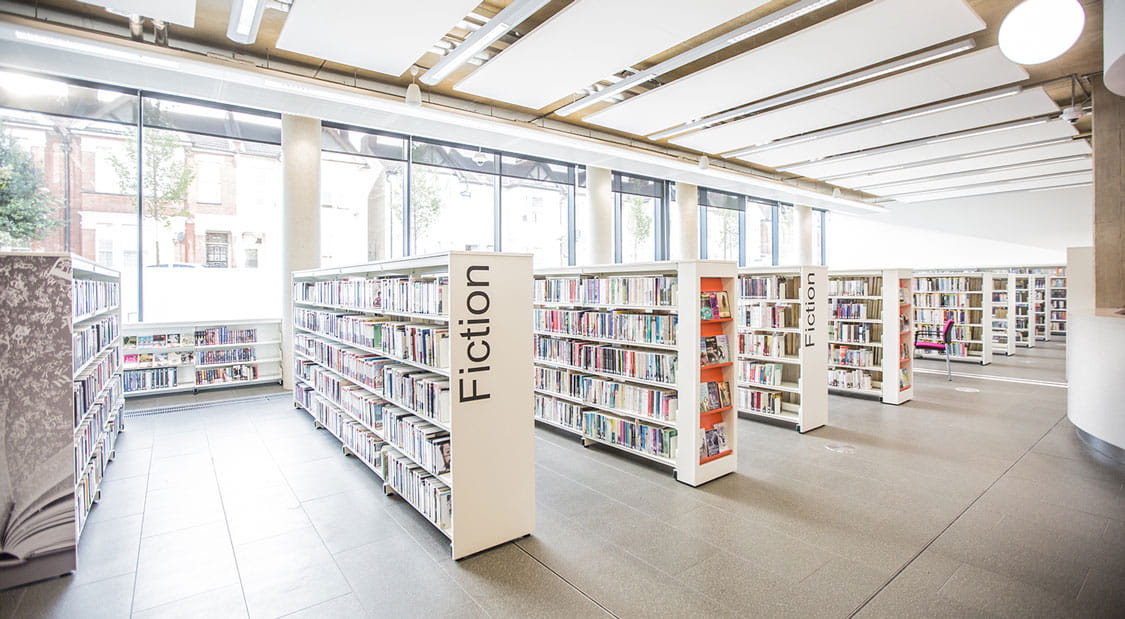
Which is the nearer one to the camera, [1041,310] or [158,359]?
[158,359]

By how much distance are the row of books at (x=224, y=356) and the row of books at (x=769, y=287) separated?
7.55 meters

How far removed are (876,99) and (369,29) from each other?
6.42 metres

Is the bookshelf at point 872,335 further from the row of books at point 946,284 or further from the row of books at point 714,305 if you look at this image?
the row of books at point 946,284

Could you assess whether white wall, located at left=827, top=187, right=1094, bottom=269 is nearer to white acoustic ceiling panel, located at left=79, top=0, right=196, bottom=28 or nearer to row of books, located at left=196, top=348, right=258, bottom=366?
row of books, located at left=196, top=348, right=258, bottom=366

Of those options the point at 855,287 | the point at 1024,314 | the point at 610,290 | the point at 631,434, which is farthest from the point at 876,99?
the point at 1024,314

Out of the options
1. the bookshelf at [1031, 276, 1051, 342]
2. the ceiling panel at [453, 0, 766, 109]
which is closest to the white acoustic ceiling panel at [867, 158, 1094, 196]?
the bookshelf at [1031, 276, 1051, 342]

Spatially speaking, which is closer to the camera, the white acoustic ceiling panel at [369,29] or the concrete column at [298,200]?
the white acoustic ceiling panel at [369,29]

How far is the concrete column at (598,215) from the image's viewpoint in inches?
427

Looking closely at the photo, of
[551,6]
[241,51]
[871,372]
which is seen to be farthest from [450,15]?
[871,372]

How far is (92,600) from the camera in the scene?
2.77m

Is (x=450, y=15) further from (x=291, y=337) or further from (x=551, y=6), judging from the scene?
(x=291, y=337)

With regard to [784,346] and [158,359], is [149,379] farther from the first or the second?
[784,346]

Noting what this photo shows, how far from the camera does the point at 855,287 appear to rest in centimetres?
768

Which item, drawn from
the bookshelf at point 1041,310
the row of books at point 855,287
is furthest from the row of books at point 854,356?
the bookshelf at point 1041,310
